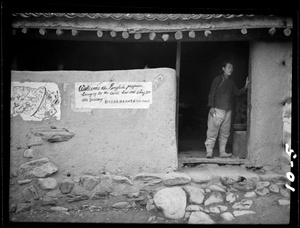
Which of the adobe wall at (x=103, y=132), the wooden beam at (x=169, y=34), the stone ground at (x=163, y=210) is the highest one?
the wooden beam at (x=169, y=34)

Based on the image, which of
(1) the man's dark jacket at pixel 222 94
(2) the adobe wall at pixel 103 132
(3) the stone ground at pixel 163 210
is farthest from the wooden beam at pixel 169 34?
(3) the stone ground at pixel 163 210

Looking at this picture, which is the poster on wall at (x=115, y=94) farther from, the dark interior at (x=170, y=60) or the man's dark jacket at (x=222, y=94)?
the dark interior at (x=170, y=60)

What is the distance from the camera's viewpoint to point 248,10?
3656 millimetres

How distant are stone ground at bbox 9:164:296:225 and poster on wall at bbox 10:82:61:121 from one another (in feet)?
5.31

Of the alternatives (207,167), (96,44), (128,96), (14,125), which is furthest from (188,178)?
(96,44)

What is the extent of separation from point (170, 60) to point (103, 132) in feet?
11.6

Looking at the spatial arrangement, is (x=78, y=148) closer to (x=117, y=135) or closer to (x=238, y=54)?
(x=117, y=135)

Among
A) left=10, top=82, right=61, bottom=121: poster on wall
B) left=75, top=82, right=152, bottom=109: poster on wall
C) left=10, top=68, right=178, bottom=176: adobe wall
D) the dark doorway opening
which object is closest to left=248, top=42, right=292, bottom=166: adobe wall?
the dark doorway opening

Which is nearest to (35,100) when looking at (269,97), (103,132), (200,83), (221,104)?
(103,132)

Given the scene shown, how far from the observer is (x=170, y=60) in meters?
7.11

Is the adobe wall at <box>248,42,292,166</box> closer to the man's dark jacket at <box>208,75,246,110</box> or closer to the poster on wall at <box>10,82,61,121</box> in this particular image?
the man's dark jacket at <box>208,75,246,110</box>

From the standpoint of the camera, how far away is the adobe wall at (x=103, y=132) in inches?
174

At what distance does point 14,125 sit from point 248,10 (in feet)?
14.0

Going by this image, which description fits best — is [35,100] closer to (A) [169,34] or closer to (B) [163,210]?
(A) [169,34]
